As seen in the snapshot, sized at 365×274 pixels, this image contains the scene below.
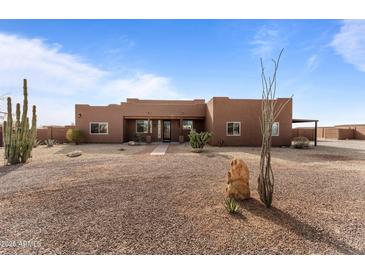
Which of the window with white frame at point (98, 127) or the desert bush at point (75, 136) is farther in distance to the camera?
the window with white frame at point (98, 127)

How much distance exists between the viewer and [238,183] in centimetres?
493

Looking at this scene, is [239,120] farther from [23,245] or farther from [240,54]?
[23,245]

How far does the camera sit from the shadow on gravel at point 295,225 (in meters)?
3.17

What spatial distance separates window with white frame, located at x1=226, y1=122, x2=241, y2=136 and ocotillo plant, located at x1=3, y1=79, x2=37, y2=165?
13994 mm

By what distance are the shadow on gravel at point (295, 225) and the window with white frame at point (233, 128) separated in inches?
550

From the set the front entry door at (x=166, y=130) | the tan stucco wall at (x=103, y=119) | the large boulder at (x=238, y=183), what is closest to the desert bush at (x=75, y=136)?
the tan stucco wall at (x=103, y=119)

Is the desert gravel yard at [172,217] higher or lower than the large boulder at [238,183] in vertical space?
lower

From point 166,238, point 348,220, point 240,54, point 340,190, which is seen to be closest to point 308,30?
point 240,54

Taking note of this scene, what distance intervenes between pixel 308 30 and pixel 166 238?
636 cm

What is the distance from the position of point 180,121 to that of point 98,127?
8.07 metres

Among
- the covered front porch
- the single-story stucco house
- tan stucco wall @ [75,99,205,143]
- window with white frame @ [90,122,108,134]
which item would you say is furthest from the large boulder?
window with white frame @ [90,122,108,134]

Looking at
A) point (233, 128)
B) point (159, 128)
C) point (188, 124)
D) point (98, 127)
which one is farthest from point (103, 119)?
point (233, 128)

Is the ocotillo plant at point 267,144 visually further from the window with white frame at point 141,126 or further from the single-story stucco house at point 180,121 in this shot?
the window with white frame at point 141,126

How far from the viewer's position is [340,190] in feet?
19.1
